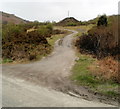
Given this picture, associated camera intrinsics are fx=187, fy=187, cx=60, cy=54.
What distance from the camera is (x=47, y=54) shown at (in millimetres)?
17812

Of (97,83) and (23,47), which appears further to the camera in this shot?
(23,47)

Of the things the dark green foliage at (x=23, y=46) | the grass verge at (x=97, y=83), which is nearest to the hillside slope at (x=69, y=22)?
the dark green foliage at (x=23, y=46)

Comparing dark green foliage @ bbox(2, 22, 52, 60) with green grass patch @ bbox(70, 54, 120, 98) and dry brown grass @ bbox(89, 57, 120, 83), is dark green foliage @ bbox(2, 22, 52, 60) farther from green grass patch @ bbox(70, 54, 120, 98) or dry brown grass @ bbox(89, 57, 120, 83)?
dry brown grass @ bbox(89, 57, 120, 83)

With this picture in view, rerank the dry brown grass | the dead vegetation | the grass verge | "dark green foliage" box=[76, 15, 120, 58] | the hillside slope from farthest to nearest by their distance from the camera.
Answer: the hillside slope → the dead vegetation → "dark green foliage" box=[76, 15, 120, 58] → the dry brown grass → the grass verge

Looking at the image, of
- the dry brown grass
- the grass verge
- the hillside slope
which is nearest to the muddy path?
the grass verge

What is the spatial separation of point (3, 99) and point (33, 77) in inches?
135

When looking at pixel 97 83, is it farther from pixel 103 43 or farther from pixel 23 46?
pixel 23 46

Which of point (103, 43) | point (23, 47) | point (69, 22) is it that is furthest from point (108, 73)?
point (69, 22)

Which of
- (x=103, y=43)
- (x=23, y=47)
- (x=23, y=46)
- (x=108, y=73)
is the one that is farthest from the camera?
(x=23, y=46)

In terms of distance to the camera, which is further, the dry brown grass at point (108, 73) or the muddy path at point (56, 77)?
the dry brown grass at point (108, 73)

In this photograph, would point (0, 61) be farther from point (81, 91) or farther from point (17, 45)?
point (81, 91)

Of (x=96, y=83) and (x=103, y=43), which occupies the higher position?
(x=103, y=43)

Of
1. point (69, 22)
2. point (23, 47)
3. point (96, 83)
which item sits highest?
point (69, 22)

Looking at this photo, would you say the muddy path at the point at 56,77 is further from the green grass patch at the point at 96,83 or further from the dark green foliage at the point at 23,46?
the dark green foliage at the point at 23,46
